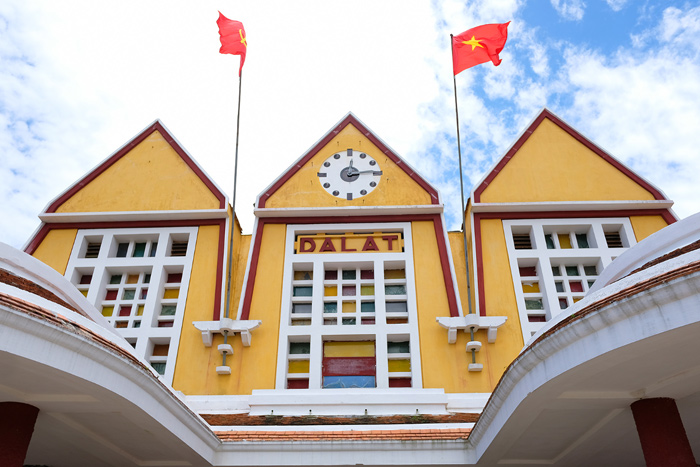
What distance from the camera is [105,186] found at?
16844 mm

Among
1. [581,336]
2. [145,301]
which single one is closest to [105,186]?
[145,301]

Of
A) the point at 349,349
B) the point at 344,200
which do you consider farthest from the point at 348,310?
the point at 344,200

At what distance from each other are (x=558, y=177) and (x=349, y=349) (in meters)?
6.77

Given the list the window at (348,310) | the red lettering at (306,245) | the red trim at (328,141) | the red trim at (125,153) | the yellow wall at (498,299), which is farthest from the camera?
the red trim at (125,153)

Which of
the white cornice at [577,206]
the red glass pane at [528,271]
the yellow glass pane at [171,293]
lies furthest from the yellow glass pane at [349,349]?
the white cornice at [577,206]

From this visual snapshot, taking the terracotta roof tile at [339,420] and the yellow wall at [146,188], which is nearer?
the terracotta roof tile at [339,420]

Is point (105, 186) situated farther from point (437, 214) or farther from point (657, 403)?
point (657, 403)

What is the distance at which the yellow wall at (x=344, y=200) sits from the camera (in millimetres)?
16156

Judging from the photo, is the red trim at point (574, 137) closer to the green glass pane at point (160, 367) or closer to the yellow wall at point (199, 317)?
the yellow wall at point (199, 317)

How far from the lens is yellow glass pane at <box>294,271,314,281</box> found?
1564cm

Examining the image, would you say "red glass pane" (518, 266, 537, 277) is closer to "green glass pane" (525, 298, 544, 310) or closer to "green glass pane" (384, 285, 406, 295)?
"green glass pane" (525, 298, 544, 310)

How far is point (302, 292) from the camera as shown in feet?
50.5

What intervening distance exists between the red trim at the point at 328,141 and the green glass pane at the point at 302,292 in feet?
7.55

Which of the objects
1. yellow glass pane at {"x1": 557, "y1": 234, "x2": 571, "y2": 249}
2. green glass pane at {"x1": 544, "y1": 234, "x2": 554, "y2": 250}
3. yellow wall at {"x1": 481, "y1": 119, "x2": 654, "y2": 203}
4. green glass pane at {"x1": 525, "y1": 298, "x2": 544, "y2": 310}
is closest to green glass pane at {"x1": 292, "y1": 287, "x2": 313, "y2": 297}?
yellow wall at {"x1": 481, "y1": 119, "x2": 654, "y2": 203}
